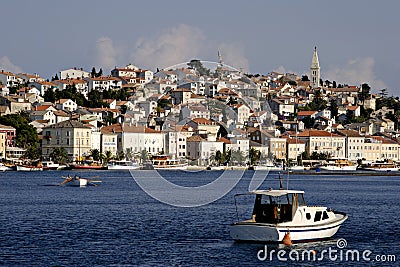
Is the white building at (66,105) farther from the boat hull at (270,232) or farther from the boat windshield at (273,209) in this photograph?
the boat hull at (270,232)

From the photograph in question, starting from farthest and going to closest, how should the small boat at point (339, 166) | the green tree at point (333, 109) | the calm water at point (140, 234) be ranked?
the green tree at point (333, 109) → the small boat at point (339, 166) → the calm water at point (140, 234)

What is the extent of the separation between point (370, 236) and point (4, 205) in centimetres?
1962

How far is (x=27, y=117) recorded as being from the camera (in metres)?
125

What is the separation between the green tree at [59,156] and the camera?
112m

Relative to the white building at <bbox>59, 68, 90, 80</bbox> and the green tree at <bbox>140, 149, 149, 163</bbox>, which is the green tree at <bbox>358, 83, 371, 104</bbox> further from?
the green tree at <bbox>140, 149, 149, 163</bbox>

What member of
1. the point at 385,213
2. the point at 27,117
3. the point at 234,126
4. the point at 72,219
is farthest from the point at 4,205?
the point at 27,117

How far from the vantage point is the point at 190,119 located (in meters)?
36.7

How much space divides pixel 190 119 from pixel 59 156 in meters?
76.8

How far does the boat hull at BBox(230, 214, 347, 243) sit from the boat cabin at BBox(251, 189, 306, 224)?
49cm

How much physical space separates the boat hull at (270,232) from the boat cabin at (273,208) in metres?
0.49

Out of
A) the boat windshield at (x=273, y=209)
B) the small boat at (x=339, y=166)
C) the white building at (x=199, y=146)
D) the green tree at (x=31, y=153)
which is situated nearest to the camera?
the boat windshield at (x=273, y=209)

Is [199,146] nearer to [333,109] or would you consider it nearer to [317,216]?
[317,216]

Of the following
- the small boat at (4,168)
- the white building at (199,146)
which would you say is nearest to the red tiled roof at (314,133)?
the white building at (199,146)

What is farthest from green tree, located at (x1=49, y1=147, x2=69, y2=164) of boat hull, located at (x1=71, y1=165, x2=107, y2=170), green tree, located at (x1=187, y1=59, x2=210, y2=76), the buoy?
the buoy
